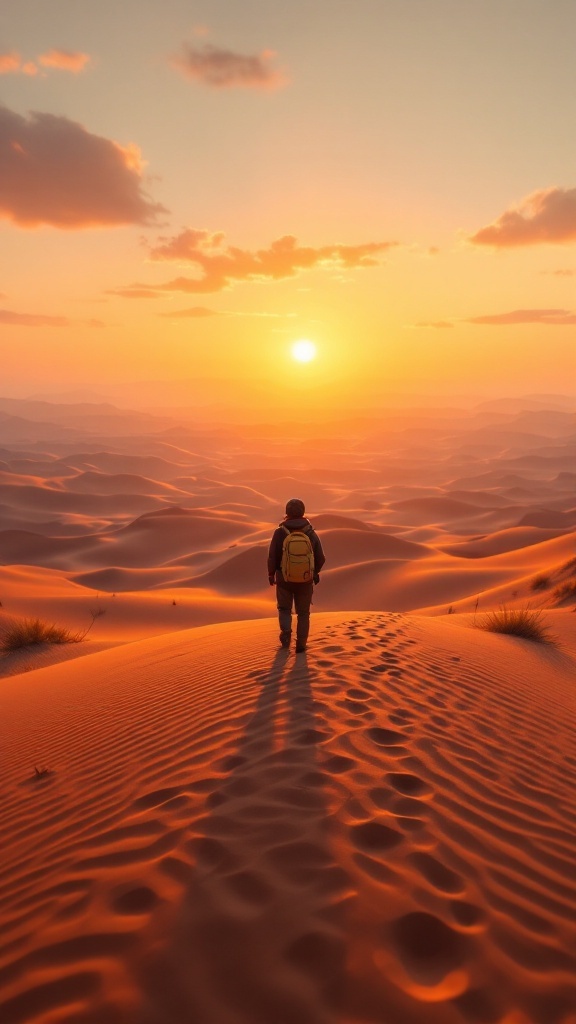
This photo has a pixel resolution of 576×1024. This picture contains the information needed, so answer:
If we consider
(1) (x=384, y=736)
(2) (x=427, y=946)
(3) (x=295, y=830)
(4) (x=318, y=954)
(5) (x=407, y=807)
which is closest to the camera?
(4) (x=318, y=954)

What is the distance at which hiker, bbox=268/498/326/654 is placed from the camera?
618 cm

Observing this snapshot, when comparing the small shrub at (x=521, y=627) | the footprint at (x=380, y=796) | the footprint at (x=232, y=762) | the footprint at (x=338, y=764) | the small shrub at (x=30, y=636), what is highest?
the footprint at (x=338, y=764)

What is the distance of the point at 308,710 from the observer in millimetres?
4305

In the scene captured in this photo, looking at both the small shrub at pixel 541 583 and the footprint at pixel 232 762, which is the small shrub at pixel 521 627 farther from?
the footprint at pixel 232 762

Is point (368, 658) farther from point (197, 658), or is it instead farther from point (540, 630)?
point (540, 630)

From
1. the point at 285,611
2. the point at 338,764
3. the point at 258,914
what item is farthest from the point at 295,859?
the point at 285,611

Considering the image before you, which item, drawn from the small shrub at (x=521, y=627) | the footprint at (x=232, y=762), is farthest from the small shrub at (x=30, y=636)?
the footprint at (x=232, y=762)

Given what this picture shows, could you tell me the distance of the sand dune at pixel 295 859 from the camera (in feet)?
6.32

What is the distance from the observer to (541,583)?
15828mm

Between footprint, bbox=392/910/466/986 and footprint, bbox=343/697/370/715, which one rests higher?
footprint, bbox=343/697/370/715

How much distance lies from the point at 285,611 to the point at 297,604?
0.66ft

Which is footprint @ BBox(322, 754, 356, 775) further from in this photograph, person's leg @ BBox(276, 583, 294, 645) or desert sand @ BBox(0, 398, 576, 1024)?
person's leg @ BBox(276, 583, 294, 645)

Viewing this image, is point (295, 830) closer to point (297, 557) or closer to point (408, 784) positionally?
point (408, 784)

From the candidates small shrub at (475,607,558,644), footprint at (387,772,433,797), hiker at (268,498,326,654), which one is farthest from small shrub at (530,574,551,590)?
footprint at (387,772,433,797)
